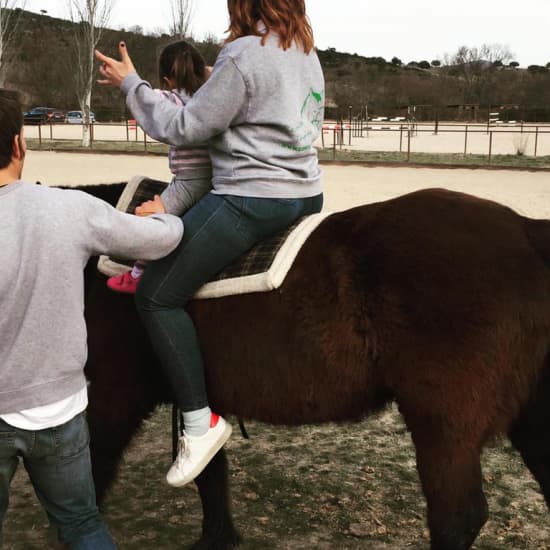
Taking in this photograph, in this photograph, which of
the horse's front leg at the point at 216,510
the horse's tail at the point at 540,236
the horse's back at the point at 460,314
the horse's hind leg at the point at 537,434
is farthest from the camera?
the horse's front leg at the point at 216,510

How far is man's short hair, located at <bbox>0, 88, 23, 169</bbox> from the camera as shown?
77.4 inches

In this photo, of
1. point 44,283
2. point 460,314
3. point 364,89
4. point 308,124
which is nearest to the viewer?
point 44,283

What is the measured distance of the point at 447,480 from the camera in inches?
95.1

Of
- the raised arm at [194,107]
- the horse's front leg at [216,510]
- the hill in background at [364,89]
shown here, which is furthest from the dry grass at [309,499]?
the hill in background at [364,89]

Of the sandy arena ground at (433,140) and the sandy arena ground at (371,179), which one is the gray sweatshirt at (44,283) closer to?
the sandy arena ground at (371,179)

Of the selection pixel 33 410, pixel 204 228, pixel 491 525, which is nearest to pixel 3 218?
pixel 33 410

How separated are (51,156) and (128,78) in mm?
25255

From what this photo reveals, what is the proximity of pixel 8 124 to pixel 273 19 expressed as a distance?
3.45ft

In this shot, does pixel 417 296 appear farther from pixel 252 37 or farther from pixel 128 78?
pixel 128 78

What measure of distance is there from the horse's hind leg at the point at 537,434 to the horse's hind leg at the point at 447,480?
38 centimetres

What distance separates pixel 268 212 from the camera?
2598 mm

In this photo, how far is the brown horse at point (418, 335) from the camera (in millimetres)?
2402

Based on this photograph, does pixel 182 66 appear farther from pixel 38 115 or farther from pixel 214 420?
pixel 38 115

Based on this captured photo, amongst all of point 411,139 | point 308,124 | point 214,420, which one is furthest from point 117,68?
point 411,139
